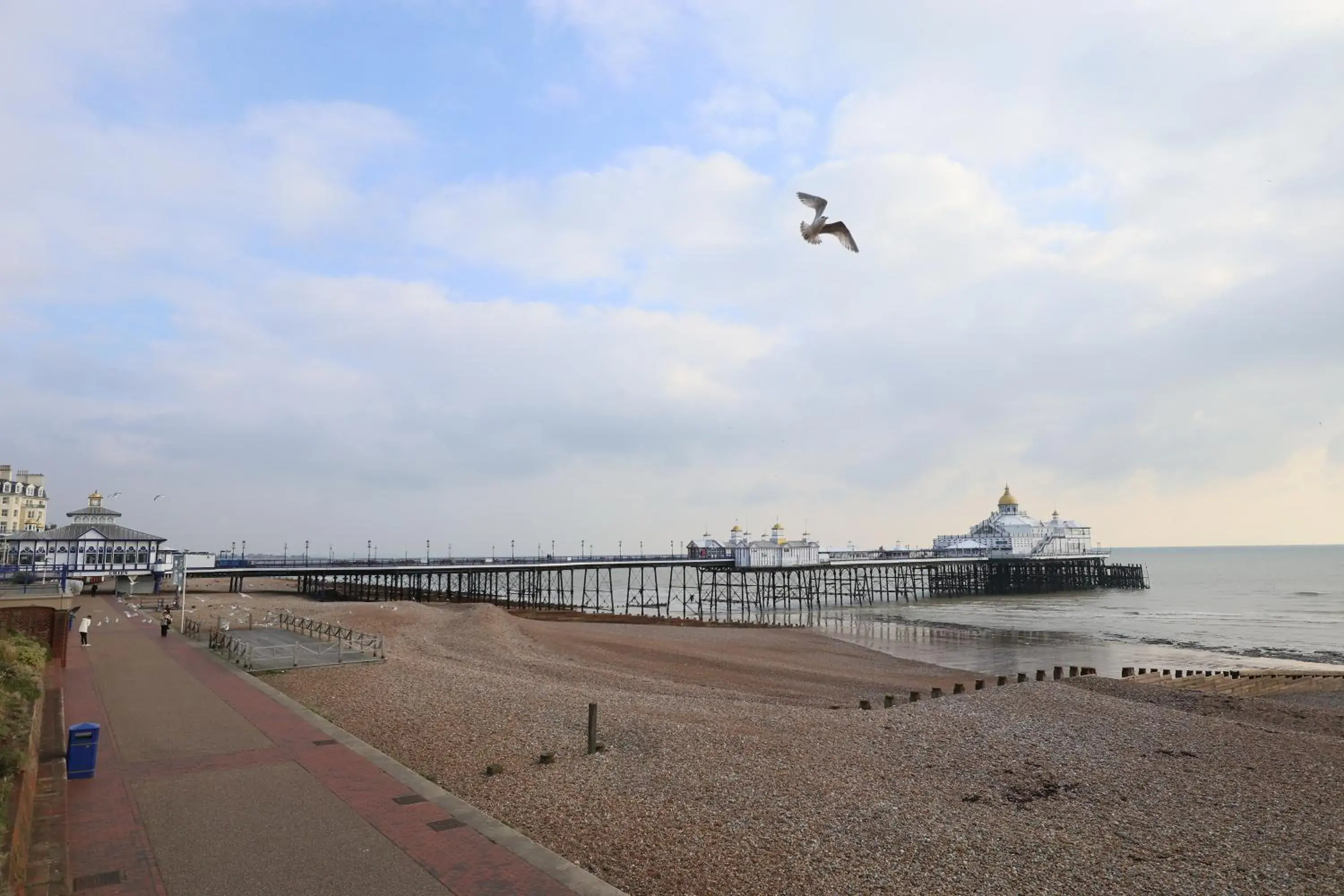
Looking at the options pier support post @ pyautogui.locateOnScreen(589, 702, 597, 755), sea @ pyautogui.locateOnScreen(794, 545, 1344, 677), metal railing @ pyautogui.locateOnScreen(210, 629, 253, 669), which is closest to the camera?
pier support post @ pyautogui.locateOnScreen(589, 702, 597, 755)

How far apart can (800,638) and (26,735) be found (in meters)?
40.4

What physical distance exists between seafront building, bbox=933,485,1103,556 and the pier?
3.67m

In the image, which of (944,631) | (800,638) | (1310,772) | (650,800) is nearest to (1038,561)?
(944,631)

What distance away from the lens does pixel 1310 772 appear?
536 inches

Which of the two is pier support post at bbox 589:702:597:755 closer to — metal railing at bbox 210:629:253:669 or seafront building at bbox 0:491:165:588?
metal railing at bbox 210:629:253:669

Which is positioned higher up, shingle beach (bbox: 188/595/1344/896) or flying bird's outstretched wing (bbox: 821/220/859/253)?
flying bird's outstretched wing (bbox: 821/220/859/253)

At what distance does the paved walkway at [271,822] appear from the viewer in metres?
7.28

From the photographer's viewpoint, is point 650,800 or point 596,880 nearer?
point 596,880

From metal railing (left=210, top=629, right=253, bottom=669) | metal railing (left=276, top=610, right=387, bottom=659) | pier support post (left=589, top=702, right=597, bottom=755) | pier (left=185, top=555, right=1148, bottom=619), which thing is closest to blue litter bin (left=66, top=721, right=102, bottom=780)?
pier support post (left=589, top=702, right=597, bottom=755)

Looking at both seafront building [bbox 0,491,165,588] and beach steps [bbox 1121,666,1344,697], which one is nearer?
beach steps [bbox 1121,666,1344,697]

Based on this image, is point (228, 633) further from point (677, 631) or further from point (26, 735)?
point (677, 631)

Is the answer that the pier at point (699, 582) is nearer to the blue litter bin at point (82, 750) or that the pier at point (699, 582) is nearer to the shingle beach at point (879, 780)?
the shingle beach at point (879, 780)

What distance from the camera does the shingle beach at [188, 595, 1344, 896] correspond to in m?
8.59

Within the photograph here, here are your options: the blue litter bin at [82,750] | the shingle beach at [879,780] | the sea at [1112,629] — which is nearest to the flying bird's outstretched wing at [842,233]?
the shingle beach at [879,780]
